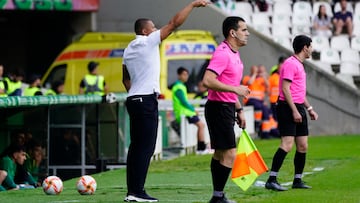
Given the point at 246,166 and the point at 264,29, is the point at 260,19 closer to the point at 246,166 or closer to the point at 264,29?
the point at 264,29

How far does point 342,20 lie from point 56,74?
925 centimetres

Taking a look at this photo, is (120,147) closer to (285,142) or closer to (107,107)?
(107,107)

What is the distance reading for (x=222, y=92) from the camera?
41.7 feet

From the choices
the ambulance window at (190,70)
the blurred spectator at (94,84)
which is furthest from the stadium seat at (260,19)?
the blurred spectator at (94,84)

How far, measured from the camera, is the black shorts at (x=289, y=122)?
15.0 m

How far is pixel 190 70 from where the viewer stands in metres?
28.6

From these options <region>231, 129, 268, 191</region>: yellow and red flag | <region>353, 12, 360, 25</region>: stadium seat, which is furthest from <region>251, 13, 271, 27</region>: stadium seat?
<region>231, 129, 268, 191</region>: yellow and red flag

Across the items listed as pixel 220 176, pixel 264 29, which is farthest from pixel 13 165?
pixel 264 29

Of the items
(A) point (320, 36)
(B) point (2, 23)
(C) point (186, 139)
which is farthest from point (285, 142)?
(B) point (2, 23)

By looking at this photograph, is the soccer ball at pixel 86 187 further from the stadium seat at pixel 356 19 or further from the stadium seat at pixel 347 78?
the stadium seat at pixel 356 19

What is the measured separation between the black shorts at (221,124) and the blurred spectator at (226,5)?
21.8m

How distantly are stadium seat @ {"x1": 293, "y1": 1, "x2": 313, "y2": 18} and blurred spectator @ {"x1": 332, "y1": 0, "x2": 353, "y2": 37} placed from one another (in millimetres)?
940

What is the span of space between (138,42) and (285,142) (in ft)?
9.31

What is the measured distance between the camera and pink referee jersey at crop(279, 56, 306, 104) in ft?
49.5
